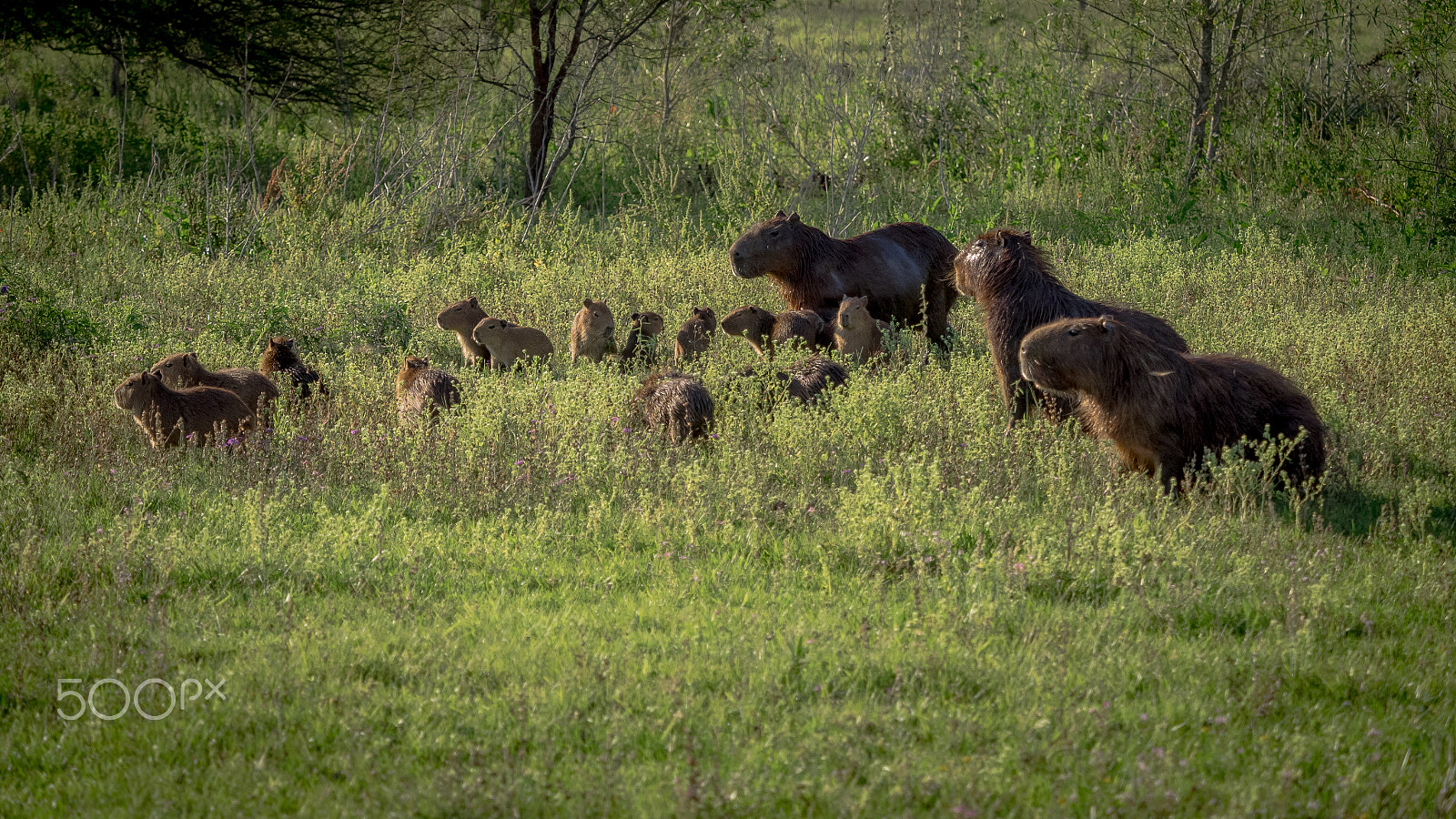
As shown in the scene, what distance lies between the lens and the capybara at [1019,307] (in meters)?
5.83

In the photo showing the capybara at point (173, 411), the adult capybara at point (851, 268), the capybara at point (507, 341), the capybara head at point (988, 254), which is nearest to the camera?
the capybara at point (173, 411)

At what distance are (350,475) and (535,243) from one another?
6.16 m

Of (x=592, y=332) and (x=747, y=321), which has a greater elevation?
(x=747, y=321)

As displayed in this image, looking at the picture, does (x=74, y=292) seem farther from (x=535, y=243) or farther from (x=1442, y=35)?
(x=1442, y=35)

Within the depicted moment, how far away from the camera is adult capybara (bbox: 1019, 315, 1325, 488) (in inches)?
191

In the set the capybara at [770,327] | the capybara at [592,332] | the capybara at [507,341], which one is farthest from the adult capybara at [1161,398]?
the capybara at [507,341]

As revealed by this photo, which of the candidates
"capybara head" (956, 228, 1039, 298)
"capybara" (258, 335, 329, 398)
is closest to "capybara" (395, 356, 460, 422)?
"capybara" (258, 335, 329, 398)

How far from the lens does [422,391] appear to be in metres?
6.38

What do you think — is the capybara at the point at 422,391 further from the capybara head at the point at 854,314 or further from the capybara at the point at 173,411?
the capybara head at the point at 854,314

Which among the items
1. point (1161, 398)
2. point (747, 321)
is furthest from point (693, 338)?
point (1161, 398)

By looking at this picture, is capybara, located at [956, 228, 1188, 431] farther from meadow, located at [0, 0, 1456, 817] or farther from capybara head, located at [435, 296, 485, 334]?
capybara head, located at [435, 296, 485, 334]

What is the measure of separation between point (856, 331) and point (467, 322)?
2.84 metres

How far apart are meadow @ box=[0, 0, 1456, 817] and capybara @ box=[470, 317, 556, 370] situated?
0.25m

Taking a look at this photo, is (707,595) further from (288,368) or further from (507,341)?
(507,341)
